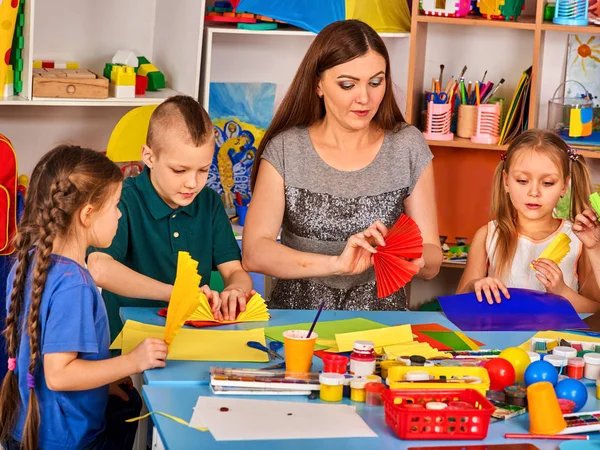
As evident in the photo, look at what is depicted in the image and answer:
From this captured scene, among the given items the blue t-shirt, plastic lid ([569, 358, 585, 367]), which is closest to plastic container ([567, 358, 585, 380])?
plastic lid ([569, 358, 585, 367])

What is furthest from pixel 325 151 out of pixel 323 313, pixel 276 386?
pixel 276 386

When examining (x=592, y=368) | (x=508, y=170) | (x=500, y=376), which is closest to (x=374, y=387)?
(x=500, y=376)

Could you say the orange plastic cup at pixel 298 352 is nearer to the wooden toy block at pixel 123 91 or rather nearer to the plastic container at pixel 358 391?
the plastic container at pixel 358 391

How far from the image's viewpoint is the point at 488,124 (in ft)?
11.2

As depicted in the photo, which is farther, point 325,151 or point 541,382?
point 325,151

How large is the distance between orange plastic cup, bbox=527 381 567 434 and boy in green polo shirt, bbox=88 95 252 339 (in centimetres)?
76

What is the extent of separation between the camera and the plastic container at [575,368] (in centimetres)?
177

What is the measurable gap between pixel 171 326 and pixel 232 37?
2.10 m

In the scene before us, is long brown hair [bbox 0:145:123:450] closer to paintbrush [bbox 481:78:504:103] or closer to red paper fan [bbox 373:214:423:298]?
red paper fan [bbox 373:214:423:298]

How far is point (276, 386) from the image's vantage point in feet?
5.34

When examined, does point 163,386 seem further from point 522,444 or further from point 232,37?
point 232,37

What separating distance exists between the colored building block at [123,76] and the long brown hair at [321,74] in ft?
2.82

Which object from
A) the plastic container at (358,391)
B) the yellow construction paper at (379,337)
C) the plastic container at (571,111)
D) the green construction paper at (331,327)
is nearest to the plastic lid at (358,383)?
the plastic container at (358,391)

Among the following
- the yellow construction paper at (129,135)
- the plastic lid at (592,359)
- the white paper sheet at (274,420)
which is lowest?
the white paper sheet at (274,420)
